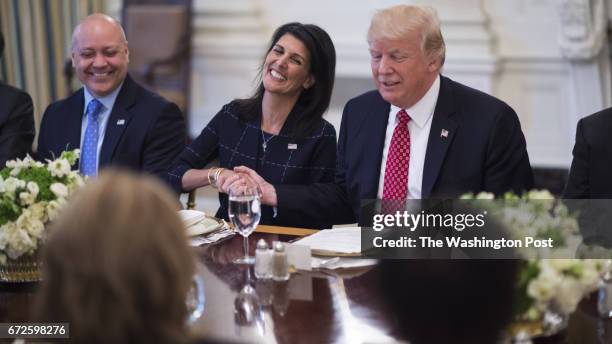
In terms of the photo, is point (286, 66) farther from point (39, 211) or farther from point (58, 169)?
point (39, 211)

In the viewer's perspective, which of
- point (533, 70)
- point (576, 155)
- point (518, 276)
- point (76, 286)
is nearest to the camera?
point (76, 286)

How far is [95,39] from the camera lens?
11.9ft

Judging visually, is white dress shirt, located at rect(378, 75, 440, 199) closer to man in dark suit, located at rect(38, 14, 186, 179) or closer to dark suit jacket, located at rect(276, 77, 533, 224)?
dark suit jacket, located at rect(276, 77, 533, 224)

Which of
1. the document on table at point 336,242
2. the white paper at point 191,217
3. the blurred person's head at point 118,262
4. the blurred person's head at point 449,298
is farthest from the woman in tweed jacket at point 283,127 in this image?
the blurred person's head at point 118,262

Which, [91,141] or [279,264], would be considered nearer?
[279,264]

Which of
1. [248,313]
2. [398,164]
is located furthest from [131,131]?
[248,313]

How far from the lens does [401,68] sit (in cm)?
294

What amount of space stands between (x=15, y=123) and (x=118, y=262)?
3001 mm

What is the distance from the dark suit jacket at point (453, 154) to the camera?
2.88 meters

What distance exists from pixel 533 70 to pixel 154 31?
9.17 ft

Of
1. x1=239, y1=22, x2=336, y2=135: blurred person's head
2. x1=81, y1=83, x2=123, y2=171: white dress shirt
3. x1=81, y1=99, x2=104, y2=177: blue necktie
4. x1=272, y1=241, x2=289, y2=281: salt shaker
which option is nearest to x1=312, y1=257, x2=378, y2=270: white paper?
x1=272, y1=241, x2=289, y2=281: salt shaker

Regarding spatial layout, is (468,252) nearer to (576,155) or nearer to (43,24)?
(576,155)

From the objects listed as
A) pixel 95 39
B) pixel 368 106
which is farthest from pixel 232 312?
pixel 95 39

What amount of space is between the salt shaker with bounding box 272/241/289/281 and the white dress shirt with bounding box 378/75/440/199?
0.82 metres
